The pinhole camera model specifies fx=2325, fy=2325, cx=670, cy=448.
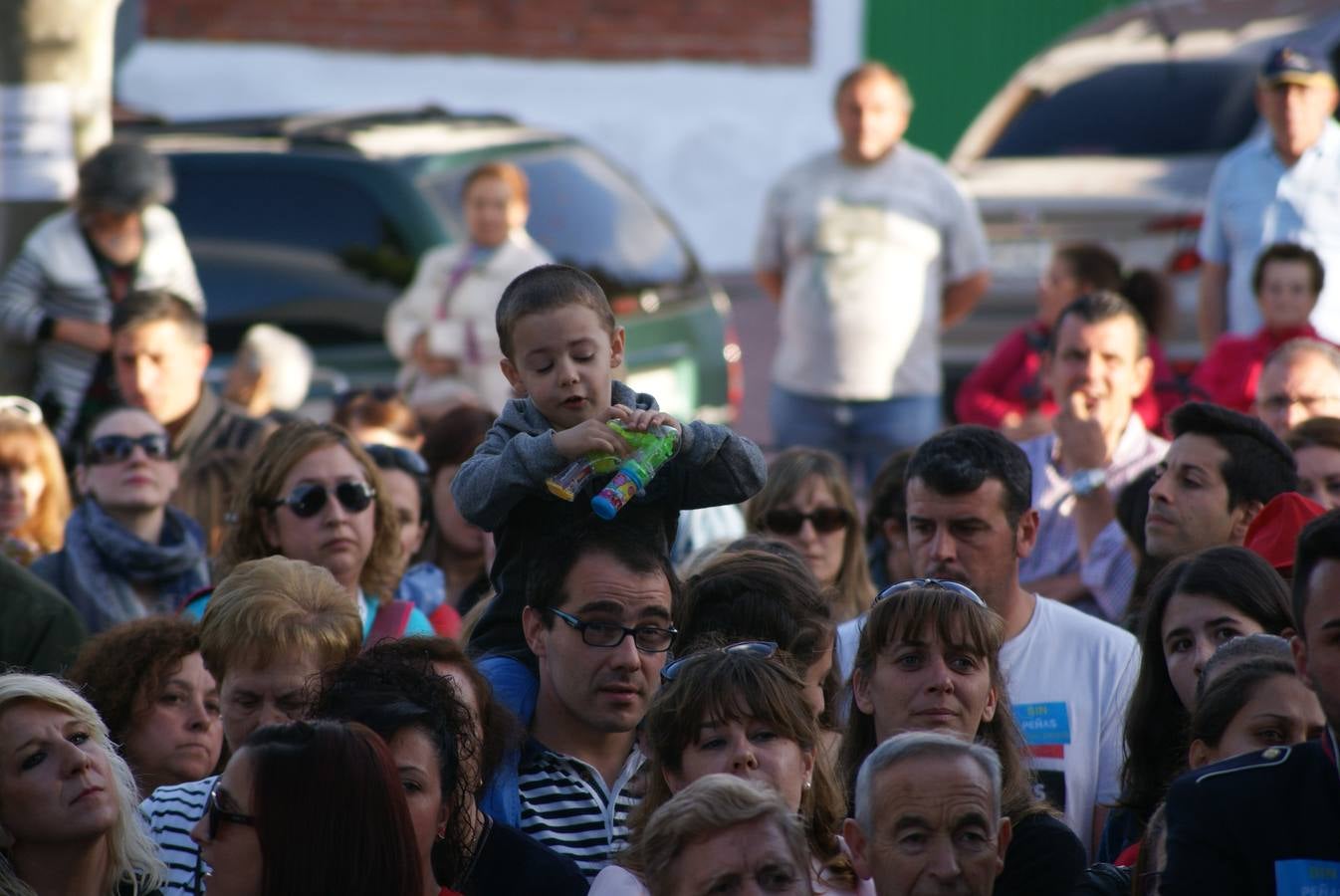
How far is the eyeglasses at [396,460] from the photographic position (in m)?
7.59

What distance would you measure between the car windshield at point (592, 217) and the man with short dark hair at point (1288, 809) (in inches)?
287

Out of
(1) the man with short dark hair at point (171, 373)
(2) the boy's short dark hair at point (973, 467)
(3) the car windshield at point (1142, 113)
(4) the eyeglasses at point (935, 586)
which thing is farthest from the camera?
(3) the car windshield at point (1142, 113)

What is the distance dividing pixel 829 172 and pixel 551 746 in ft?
18.3

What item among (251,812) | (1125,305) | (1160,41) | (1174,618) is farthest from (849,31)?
(251,812)

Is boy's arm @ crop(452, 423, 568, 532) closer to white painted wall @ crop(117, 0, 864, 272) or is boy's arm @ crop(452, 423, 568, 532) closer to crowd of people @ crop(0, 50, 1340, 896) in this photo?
crowd of people @ crop(0, 50, 1340, 896)

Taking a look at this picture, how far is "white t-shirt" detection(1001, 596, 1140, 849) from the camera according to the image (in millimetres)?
5945

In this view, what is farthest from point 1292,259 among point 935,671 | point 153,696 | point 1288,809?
point 1288,809

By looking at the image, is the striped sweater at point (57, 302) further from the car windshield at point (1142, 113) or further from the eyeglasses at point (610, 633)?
the car windshield at point (1142, 113)

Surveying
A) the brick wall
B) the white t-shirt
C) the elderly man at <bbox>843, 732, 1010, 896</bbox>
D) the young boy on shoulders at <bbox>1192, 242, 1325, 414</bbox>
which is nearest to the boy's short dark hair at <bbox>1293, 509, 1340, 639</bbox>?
the elderly man at <bbox>843, 732, 1010, 896</bbox>

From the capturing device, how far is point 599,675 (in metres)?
5.23

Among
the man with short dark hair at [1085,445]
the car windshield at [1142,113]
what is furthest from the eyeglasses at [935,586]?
the car windshield at [1142,113]

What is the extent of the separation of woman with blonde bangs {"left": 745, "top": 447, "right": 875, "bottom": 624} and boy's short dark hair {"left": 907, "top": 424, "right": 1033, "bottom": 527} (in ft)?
3.38

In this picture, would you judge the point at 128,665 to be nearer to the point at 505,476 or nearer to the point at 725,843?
the point at 505,476

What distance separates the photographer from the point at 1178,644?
5539 mm
